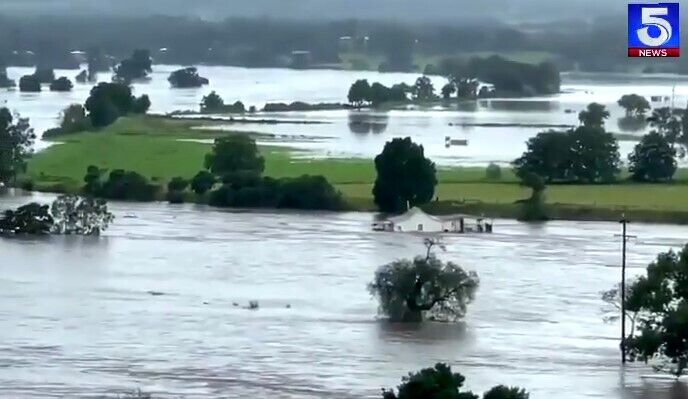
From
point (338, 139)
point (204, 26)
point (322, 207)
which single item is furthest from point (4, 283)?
point (204, 26)

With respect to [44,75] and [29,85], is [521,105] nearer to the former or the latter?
[29,85]

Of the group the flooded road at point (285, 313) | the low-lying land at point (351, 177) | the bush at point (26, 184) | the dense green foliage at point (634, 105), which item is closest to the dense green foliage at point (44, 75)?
the low-lying land at point (351, 177)

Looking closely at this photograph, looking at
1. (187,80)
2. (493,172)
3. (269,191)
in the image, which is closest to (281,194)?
(269,191)

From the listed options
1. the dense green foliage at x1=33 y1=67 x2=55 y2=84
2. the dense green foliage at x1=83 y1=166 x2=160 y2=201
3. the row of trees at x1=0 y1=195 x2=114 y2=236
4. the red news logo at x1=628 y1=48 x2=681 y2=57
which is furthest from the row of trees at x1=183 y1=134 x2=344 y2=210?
the dense green foliage at x1=33 y1=67 x2=55 y2=84

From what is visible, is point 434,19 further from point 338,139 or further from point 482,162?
point 482,162

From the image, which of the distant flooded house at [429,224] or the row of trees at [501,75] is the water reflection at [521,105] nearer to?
the row of trees at [501,75]

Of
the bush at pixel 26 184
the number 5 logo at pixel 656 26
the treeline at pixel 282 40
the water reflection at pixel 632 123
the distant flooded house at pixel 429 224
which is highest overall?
the treeline at pixel 282 40

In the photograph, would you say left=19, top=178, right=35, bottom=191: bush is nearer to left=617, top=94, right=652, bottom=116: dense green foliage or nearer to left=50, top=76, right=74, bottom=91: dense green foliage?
left=617, top=94, right=652, bottom=116: dense green foliage
